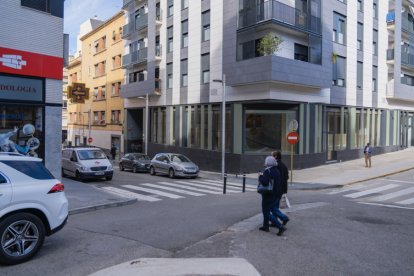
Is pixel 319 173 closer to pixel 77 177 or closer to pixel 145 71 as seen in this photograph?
A: pixel 77 177

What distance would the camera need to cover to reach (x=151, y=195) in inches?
538

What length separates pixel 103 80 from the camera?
43031 mm

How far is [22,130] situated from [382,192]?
14345mm

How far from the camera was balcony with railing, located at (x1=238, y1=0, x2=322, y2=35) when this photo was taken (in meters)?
20.3

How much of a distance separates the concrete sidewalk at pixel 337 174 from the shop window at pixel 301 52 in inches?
294

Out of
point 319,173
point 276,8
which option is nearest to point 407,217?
point 319,173

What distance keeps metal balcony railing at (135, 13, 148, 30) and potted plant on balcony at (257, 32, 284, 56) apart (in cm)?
1630

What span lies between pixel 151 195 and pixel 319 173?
38.7 feet

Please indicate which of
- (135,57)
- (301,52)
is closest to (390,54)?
(301,52)

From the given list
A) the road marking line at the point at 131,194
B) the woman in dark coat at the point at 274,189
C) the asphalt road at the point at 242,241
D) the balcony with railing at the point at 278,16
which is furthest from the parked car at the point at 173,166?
the woman in dark coat at the point at 274,189

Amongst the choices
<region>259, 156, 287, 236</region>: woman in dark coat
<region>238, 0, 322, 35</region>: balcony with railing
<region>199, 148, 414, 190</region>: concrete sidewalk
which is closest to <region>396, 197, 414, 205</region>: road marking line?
<region>199, 148, 414, 190</region>: concrete sidewalk

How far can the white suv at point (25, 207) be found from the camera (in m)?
5.21

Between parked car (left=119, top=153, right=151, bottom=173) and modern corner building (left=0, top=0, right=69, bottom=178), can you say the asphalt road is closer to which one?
modern corner building (left=0, top=0, right=69, bottom=178)

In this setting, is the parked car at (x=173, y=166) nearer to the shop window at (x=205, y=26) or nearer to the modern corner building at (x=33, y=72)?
the modern corner building at (x=33, y=72)
